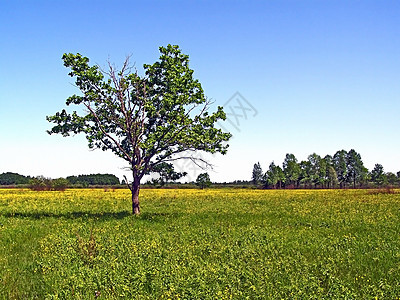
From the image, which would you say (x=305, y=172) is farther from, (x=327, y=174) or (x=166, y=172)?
(x=166, y=172)

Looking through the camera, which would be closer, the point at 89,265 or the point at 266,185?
the point at 89,265

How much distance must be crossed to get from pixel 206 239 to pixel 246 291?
24.6 ft

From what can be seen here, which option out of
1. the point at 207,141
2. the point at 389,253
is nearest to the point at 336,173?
the point at 207,141

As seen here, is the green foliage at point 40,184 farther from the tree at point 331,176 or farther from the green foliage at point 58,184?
the tree at point 331,176

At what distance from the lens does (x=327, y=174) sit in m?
163

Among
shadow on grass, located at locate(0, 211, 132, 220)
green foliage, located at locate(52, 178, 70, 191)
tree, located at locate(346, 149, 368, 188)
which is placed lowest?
shadow on grass, located at locate(0, 211, 132, 220)

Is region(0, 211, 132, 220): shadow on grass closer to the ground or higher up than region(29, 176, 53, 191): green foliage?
closer to the ground

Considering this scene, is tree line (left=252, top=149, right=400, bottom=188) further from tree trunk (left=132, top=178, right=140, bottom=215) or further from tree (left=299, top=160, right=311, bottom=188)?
tree trunk (left=132, top=178, right=140, bottom=215)

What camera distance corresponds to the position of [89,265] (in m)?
11.7

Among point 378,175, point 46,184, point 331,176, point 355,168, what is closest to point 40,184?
point 46,184

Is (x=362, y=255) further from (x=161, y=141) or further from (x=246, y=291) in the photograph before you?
(x=161, y=141)

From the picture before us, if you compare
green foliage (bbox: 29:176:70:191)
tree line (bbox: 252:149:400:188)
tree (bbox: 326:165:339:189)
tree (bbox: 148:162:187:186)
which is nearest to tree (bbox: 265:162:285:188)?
tree line (bbox: 252:149:400:188)

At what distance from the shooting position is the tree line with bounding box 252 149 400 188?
531 feet

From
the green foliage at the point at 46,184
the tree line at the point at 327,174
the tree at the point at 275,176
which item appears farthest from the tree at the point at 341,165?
the green foliage at the point at 46,184
